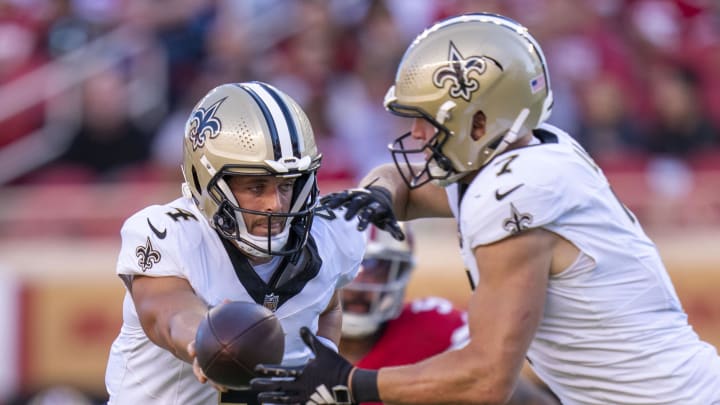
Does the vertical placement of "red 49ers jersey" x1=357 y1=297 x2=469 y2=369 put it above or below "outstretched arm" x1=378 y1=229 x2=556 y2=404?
below

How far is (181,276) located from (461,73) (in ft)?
3.14

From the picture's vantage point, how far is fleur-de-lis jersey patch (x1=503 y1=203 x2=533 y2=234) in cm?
300

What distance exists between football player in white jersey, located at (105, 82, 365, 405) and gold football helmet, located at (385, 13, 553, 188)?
0.39 m

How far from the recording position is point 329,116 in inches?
295

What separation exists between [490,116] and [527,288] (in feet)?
1.72

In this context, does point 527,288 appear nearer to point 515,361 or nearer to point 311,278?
point 515,361

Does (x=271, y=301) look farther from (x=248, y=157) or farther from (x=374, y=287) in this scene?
(x=374, y=287)

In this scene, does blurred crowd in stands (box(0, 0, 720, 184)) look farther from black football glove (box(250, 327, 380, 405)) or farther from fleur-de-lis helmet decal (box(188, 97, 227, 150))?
black football glove (box(250, 327, 380, 405))

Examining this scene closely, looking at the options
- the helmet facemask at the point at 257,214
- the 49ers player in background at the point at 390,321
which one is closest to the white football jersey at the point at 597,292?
the helmet facemask at the point at 257,214

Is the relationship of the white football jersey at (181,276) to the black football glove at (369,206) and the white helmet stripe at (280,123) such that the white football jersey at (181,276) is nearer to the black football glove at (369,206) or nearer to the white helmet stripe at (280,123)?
the black football glove at (369,206)

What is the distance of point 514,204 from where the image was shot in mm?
3018

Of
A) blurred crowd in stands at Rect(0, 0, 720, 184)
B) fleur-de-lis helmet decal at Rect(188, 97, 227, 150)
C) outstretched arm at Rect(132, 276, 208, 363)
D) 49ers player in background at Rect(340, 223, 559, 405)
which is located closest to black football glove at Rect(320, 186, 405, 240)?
fleur-de-lis helmet decal at Rect(188, 97, 227, 150)

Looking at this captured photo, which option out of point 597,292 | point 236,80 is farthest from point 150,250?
point 236,80

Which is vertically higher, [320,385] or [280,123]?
[280,123]
